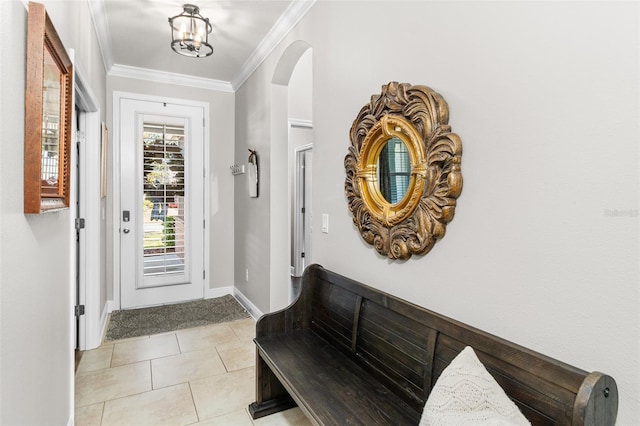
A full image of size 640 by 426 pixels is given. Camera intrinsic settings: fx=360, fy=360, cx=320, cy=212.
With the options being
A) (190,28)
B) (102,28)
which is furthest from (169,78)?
(190,28)

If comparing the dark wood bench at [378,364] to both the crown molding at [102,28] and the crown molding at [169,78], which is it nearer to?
the crown molding at [102,28]

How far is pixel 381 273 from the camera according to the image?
1952 millimetres

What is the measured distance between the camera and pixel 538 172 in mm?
1179

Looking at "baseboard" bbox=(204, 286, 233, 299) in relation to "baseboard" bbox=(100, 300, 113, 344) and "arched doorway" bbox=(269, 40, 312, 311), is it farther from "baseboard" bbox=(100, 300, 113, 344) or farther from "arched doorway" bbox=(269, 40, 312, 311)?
"arched doorway" bbox=(269, 40, 312, 311)

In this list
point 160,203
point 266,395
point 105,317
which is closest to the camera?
point 266,395

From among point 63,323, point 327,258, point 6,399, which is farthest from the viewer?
point 327,258

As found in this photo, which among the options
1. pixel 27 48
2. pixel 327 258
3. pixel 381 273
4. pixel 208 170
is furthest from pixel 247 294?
pixel 27 48

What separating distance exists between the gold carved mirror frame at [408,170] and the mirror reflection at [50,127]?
1.44 m

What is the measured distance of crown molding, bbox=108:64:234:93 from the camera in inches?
163

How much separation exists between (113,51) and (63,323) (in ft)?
9.69

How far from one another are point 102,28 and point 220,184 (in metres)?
2.09

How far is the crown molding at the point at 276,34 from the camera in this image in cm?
275

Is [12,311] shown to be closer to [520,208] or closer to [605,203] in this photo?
[520,208]

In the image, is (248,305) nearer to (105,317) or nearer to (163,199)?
(105,317)
